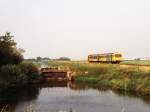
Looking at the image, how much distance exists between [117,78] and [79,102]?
23117 millimetres

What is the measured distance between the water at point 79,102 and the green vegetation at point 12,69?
3.75 m

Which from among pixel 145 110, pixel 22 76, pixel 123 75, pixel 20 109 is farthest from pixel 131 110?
pixel 22 76

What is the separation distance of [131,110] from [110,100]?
9.59m

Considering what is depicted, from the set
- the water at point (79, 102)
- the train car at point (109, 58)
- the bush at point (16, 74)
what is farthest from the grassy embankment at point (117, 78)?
the bush at point (16, 74)

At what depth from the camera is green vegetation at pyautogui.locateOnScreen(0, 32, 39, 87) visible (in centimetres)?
6825

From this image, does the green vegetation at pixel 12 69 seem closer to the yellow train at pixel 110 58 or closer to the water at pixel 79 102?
the water at pixel 79 102

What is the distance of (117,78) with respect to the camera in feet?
234

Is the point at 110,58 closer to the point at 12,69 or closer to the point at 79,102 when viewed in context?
the point at 12,69

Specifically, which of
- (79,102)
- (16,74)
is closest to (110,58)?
(16,74)

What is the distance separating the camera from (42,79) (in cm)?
8500

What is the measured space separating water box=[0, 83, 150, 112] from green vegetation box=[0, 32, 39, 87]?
3751 millimetres

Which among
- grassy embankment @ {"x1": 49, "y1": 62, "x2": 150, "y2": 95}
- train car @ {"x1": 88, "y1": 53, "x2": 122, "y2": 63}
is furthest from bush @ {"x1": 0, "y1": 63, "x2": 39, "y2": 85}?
train car @ {"x1": 88, "y1": 53, "x2": 122, "y2": 63}

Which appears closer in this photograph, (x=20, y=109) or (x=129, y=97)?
(x=20, y=109)

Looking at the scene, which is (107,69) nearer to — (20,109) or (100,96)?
(100,96)
